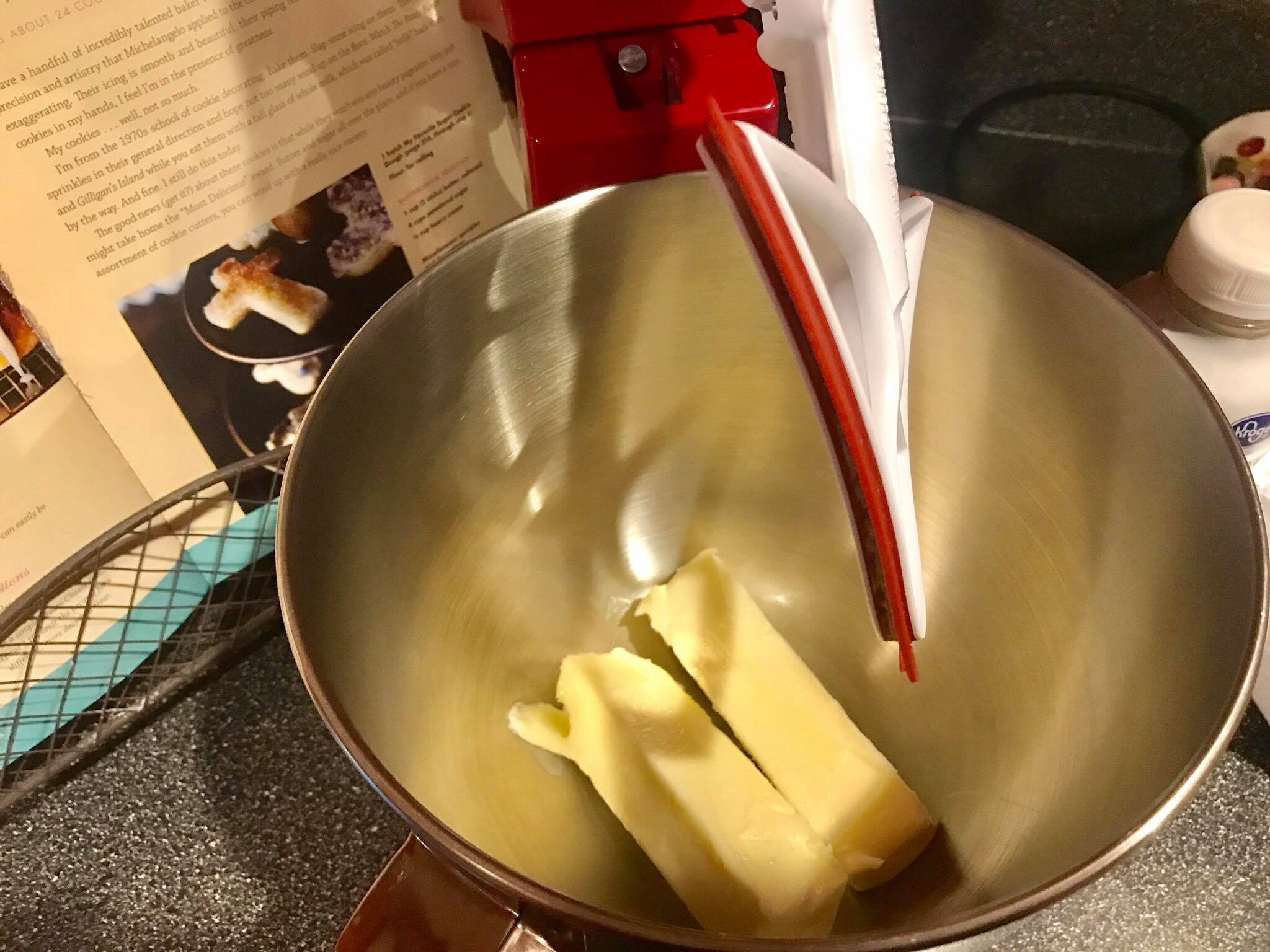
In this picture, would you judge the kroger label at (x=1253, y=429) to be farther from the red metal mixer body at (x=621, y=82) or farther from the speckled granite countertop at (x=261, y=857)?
the red metal mixer body at (x=621, y=82)

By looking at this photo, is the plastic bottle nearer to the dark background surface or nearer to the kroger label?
the kroger label

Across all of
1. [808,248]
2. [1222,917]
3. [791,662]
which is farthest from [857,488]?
[1222,917]

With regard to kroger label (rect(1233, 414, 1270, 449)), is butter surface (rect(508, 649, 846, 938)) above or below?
below

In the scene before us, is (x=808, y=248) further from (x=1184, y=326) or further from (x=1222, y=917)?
(x=1222, y=917)

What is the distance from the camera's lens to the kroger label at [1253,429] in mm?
462

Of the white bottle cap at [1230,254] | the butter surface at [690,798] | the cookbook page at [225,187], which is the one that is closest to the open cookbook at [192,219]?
the cookbook page at [225,187]

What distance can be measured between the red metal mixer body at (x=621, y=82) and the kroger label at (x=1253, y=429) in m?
0.28

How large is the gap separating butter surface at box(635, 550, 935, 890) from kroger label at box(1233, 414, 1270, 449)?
244 mm

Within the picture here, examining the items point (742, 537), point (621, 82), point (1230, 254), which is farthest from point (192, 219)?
point (1230, 254)

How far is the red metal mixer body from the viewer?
438 millimetres

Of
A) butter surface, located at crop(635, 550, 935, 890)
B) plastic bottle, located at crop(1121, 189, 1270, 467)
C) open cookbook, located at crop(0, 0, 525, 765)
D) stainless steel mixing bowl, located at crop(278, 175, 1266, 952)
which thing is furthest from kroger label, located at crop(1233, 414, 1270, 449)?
open cookbook, located at crop(0, 0, 525, 765)

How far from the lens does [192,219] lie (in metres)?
0.44

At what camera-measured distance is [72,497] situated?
0.46 m

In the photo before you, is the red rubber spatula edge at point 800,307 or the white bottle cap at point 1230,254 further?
the white bottle cap at point 1230,254
